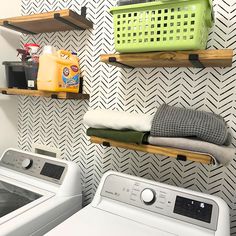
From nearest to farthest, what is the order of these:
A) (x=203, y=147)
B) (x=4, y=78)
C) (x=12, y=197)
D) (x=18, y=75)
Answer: (x=203, y=147), (x=12, y=197), (x=18, y=75), (x=4, y=78)

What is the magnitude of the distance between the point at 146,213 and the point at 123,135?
347 mm

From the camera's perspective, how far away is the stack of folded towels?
2.99ft

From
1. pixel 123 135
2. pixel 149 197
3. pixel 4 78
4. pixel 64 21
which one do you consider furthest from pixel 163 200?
pixel 4 78

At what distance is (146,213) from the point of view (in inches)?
40.2

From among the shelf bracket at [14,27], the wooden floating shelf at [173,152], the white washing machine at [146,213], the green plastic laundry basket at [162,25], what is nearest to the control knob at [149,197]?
the white washing machine at [146,213]

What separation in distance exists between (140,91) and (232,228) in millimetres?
821

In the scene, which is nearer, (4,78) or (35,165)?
(35,165)

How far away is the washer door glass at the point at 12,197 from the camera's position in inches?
40.7

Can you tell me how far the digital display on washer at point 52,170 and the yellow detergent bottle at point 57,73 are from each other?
41cm

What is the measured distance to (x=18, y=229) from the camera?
89 cm

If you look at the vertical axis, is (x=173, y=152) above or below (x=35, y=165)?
above

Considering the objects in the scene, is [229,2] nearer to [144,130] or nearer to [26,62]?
[144,130]

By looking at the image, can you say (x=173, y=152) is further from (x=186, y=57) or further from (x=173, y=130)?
(x=186, y=57)

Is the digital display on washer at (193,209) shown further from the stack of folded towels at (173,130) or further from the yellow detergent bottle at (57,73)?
the yellow detergent bottle at (57,73)
